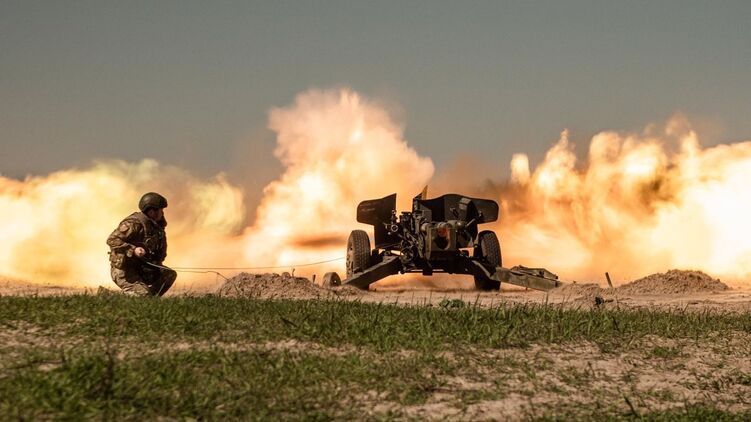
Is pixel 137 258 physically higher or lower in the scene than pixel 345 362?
higher

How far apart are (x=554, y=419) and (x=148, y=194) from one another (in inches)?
362

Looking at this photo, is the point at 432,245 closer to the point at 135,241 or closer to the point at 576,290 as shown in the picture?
the point at 576,290

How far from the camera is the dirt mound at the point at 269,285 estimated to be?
19359 mm

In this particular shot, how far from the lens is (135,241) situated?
1496cm

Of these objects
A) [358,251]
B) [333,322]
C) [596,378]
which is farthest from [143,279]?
[596,378]

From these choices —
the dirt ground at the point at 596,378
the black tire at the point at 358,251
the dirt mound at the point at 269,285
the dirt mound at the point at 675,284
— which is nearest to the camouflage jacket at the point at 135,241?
the dirt mound at the point at 269,285

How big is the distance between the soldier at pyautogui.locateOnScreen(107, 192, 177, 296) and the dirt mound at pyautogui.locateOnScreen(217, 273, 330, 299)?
3901 mm

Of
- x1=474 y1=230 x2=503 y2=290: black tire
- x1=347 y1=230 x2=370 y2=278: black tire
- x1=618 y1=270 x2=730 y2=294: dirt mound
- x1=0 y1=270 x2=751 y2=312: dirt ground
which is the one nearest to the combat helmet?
x1=0 y1=270 x2=751 y2=312: dirt ground

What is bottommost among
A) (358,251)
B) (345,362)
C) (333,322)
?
(345,362)

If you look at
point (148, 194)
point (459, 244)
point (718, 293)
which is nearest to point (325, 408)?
point (148, 194)

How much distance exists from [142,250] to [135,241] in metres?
0.57

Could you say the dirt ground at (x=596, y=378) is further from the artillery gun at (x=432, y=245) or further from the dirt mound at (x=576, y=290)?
the artillery gun at (x=432, y=245)

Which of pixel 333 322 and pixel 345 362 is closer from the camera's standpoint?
pixel 345 362

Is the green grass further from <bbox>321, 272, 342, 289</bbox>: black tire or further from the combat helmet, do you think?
<bbox>321, 272, 342, 289</bbox>: black tire
